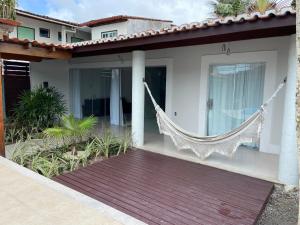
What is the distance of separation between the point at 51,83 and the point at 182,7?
16.5 metres

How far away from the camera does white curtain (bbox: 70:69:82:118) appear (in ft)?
33.9

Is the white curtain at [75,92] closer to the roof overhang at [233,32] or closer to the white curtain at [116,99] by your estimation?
the white curtain at [116,99]

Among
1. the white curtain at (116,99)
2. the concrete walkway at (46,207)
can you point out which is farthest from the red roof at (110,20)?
the concrete walkway at (46,207)

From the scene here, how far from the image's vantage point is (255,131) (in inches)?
178

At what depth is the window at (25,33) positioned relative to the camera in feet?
44.5

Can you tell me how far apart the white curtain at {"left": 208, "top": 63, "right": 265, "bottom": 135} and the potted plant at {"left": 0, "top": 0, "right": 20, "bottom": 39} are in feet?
15.4

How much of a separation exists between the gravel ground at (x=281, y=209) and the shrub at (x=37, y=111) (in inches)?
259

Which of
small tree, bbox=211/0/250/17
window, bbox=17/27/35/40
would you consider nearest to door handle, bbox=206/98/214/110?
small tree, bbox=211/0/250/17

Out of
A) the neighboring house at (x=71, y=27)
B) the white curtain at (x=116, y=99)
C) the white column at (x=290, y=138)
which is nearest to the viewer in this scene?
the white column at (x=290, y=138)

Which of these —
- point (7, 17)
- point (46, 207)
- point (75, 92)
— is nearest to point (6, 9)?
point (7, 17)

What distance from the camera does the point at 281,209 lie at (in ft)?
11.9

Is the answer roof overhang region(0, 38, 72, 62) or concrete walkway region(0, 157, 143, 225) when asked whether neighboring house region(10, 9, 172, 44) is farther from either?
concrete walkway region(0, 157, 143, 225)

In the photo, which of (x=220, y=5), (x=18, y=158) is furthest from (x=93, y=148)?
(x=220, y=5)

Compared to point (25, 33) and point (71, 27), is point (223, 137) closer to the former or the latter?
point (25, 33)
